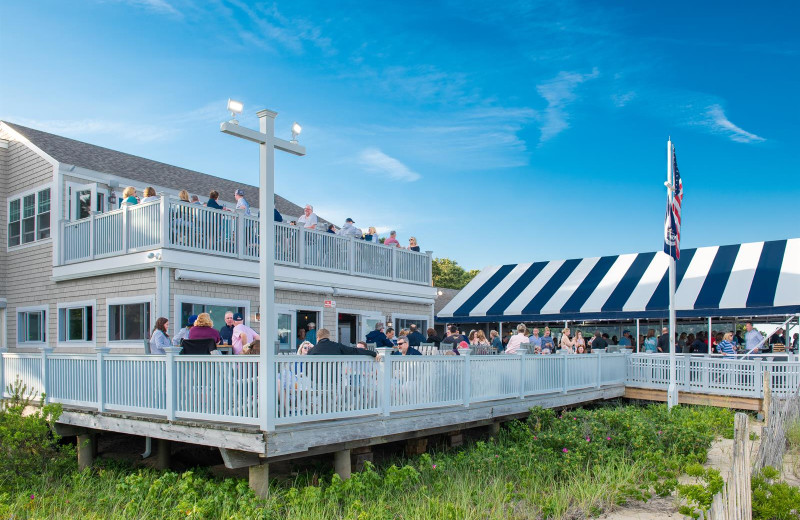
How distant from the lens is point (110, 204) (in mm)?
16922

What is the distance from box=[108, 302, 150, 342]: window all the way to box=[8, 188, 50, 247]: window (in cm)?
396

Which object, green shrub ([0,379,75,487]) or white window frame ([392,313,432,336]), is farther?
white window frame ([392,313,432,336])

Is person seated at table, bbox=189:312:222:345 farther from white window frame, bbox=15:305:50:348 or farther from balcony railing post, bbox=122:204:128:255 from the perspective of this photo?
white window frame, bbox=15:305:50:348

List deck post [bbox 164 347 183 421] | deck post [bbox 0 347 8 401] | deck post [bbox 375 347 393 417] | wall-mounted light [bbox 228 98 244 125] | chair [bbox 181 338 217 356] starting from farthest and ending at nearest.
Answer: deck post [bbox 0 347 8 401]
chair [bbox 181 338 217 356]
deck post [bbox 375 347 393 417]
deck post [bbox 164 347 183 421]
wall-mounted light [bbox 228 98 244 125]

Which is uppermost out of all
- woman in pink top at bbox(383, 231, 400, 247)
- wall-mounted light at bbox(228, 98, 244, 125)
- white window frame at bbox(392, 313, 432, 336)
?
wall-mounted light at bbox(228, 98, 244, 125)

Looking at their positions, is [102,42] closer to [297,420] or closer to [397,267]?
[397,267]

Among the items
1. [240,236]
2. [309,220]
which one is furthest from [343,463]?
[309,220]

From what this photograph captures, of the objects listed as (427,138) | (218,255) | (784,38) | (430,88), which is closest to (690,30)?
(784,38)

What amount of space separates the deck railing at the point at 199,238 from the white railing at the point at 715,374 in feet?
26.1

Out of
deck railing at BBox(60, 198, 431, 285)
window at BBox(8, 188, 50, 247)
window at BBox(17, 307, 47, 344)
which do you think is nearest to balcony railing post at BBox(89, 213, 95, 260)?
deck railing at BBox(60, 198, 431, 285)

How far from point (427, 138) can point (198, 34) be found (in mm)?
12816

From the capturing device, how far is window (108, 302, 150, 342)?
1394 centimetres

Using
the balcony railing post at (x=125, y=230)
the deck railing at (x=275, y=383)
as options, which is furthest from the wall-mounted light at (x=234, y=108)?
the balcony railing post at (x=125, y=230)

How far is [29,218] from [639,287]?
19978 millimetres
